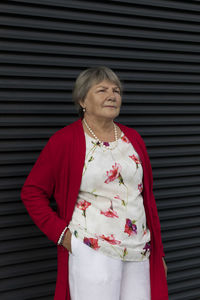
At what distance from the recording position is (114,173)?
205 centimetres

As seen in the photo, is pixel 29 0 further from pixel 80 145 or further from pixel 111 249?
pixel 111 249

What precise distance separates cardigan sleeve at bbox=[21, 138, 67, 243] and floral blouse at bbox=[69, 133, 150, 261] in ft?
0.38

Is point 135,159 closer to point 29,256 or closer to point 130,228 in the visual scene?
point 130,228

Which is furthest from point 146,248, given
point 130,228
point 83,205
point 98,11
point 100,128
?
point 98,11

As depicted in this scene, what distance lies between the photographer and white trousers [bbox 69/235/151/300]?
77.3 inches

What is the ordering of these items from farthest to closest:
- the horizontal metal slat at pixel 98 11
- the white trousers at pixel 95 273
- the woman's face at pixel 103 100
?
the horizontal metal slat at pixel 98 11 → the woman's face at pixel 103 100 → the white trousers at pixel 95 273

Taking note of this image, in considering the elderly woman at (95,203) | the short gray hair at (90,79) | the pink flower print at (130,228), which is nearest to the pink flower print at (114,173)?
the elderly woman at (95,203)

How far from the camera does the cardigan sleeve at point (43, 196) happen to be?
2055 mm

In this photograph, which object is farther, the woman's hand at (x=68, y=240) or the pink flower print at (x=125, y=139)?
the pink flower print at (x=125, y=139)

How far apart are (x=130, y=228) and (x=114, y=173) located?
343 millimetres

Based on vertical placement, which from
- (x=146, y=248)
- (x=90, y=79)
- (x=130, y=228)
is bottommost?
(x=146, y=248)

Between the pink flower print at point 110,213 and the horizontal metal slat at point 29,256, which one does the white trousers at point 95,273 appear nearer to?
the pink flower print at point 110,213

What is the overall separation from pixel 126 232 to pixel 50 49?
1.43 m

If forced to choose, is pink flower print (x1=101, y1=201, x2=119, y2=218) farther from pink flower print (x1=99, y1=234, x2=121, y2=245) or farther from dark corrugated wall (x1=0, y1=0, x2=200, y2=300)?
dark corrugated wall (x1=0, y1=0, x2=200, y2=300)
